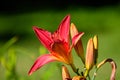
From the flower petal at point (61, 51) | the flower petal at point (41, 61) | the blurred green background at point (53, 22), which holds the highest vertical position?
the flower petal at point (61, 51)

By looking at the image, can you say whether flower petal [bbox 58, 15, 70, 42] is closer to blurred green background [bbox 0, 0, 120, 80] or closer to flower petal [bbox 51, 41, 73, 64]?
flower petal [bbox 51, 41, 73, 64]

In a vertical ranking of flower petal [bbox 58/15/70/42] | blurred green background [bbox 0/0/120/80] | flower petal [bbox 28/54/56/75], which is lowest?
blurred green background [bbox 0/0/120/80]

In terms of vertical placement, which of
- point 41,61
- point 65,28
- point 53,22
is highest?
point 65,28

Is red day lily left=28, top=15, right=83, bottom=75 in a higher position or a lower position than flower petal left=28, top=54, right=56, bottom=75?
higher

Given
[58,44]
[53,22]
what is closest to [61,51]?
[58,44]

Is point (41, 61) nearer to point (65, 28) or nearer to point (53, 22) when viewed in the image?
point (65, 28)

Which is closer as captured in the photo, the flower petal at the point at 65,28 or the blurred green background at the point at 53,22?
the flower petal at the point at 65,28

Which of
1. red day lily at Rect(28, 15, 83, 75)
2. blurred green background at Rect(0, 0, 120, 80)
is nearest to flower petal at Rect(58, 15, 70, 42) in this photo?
red day lily at Rect(28, 15, 83, 75)

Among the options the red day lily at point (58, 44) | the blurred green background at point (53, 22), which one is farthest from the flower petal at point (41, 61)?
the blurred green background at point (53, 22)

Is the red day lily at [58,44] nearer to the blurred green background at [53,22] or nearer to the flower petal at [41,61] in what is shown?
the flower petal at [41,61]
